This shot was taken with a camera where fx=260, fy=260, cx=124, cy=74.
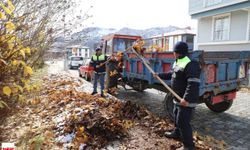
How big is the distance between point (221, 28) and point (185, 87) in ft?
43.5

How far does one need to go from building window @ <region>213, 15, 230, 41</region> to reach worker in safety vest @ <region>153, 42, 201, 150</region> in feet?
41.1

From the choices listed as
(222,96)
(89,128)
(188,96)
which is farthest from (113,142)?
(222,96)

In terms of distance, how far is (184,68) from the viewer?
423cm

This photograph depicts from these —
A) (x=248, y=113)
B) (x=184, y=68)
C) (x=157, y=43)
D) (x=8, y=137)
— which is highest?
(x=157, y=43)

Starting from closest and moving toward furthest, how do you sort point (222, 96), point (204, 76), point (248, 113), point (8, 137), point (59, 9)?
point (8, 137) → point (59, 9) → point (204, 76) → point (222, 96) → point (248, 113)

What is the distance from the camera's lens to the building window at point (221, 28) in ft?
51.8

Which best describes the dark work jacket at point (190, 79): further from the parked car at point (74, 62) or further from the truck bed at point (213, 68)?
the parked car at point (74, 62)

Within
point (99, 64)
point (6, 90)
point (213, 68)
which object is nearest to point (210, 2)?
point (99, 64)

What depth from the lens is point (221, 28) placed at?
53.6ft

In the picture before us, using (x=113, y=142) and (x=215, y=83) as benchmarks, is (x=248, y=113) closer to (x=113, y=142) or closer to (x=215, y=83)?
(x=215, y=83)

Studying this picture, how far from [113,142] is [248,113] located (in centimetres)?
462

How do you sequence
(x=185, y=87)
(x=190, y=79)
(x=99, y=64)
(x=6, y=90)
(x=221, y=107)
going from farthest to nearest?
(x=99, y=64) < (x=221, y=107) < (x=185, y=87) < (x=190, y=79) < (x=6, y=90)

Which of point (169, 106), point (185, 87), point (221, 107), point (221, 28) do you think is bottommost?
point (221, 107)

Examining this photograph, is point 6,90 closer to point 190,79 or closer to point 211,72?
point 190,79
